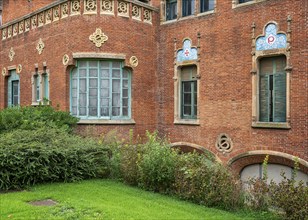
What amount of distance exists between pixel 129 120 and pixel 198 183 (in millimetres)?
6675

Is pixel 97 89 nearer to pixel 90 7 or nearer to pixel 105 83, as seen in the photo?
pixel 105 83

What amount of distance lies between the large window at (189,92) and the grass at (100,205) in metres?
6.17

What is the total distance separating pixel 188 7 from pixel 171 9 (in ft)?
3.17

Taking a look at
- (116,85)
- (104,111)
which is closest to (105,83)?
(116,85)

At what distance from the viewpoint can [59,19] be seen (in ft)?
51.8

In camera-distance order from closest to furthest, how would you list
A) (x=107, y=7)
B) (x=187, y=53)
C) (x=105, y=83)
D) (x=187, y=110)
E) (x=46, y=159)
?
1. (x=46, y=159)
2. (x=107, y=7)
3. (x=105, y=83)
4. (x=187, y=53)
5. (x=187, y=110)

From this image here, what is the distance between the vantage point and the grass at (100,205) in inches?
291

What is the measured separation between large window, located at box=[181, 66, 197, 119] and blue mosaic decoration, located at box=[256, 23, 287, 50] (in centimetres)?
317

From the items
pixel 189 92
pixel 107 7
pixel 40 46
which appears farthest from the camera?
pixel 40 46

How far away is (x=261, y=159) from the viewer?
13.2m

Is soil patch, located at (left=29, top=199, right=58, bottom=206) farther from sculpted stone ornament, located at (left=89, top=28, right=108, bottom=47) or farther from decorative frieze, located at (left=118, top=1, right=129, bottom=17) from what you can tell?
decorative frieze, located at (left=118, top=1, right=129, bottom=17)

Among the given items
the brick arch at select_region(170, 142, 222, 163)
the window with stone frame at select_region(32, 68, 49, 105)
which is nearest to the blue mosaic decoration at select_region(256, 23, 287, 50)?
the brick arch at select_region(170, 142, 222, 163)

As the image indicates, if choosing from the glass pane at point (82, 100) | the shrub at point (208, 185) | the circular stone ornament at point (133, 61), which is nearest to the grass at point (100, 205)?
the shrub at point (208, 185)

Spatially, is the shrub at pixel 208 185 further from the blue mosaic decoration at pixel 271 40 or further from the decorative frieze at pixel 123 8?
the decorative frieze at pixel 123 8
